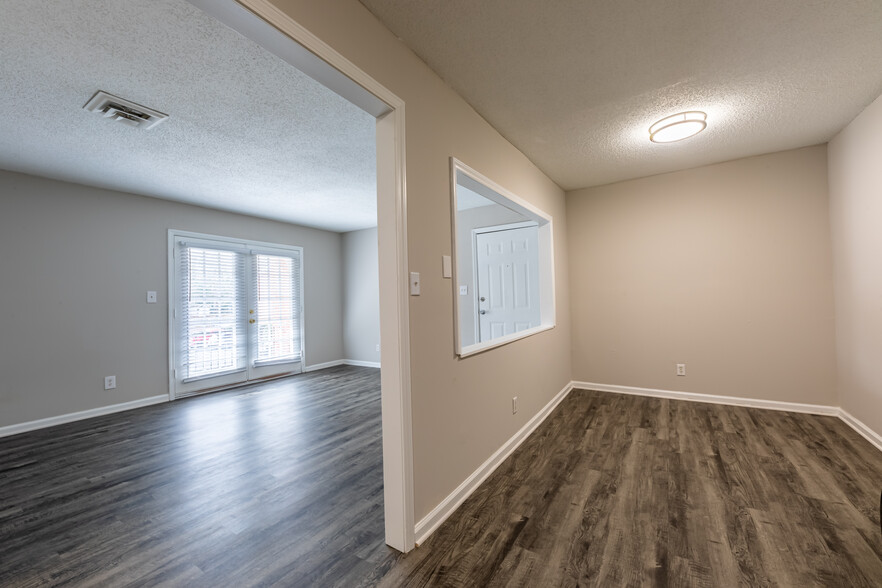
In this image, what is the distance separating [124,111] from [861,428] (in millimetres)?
5707

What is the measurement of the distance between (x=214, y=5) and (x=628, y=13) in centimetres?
167

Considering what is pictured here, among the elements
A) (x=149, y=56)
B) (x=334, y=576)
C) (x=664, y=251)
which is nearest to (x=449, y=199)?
→ (x=149, y=56)

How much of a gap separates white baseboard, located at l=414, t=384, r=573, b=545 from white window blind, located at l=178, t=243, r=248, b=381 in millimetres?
4093

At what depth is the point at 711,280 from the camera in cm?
362

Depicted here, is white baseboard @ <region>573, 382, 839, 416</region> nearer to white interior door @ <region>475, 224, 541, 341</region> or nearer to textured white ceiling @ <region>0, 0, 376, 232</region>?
white interior door @ <region>475, 224, 541, 341</region>

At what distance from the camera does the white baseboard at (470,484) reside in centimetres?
174

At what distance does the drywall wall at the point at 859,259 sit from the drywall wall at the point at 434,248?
2.55 m

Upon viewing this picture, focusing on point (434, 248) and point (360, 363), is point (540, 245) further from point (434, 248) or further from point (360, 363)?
point (360, 363)

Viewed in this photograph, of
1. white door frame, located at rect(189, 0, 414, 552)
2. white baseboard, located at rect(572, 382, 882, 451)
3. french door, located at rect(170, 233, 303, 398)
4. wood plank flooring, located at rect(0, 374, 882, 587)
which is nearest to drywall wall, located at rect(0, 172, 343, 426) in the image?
french door, located at rect(170, 233, 303, 398)

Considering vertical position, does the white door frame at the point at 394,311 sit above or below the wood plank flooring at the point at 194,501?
above

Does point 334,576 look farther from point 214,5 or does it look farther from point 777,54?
point 777,54

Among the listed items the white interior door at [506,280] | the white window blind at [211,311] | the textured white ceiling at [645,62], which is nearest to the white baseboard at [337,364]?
the white window blind at [211,311]

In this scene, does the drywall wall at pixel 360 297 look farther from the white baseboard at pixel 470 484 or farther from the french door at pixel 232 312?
the white baseboard at pixel 470 484

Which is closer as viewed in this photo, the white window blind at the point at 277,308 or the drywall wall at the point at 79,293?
the drywall wall at the point at 79,293
